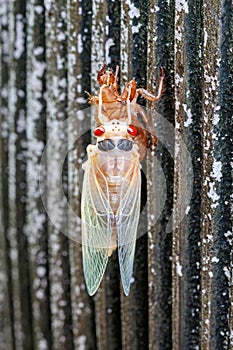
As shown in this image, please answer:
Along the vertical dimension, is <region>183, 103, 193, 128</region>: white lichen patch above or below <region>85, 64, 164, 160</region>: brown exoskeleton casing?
below

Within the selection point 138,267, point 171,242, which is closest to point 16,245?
point 138,267

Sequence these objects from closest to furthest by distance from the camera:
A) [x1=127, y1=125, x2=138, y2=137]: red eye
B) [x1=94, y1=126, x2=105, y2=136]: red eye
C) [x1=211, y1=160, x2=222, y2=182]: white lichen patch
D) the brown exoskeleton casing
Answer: [x1=211, y1=160, x2=222, y2=182]: white lichen patch → the brown exoskeleton casing → [x1=94, y1=126, x2=105, y2=136]: red eye → [x1=127, y1=125, x2=138, y2=137]: red eye

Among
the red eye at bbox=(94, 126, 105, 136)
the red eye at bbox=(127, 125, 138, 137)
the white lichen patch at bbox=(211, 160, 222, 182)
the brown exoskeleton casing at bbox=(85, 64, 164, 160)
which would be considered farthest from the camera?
the red eye at bbox=(127, 125, 138, 137)

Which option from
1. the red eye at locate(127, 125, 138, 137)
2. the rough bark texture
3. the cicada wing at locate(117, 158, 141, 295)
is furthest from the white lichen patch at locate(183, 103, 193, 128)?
the red eye at locate(127, 125, 138, 137)

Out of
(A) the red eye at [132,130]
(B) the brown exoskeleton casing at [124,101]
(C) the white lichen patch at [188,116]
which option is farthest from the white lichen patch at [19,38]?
(C) the white lichen patch at [188,116]

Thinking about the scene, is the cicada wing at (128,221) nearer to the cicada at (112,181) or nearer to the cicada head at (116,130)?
the cicada at (112,181)

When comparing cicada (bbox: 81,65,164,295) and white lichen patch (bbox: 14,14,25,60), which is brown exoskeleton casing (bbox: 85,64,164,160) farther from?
white lichen patch (bbox: 14,14,25,60)

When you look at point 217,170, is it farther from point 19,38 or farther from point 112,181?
point 19,38
